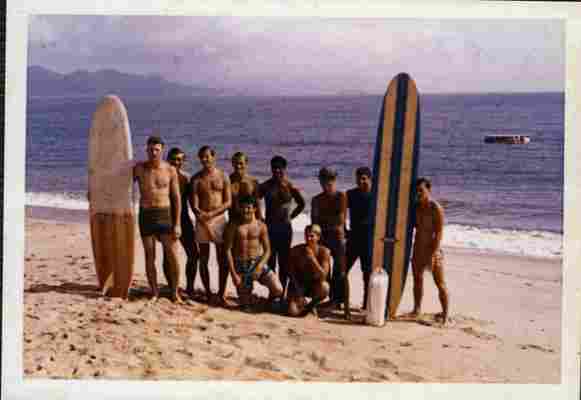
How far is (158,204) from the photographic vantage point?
4.32 metres

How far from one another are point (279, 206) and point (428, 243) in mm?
929

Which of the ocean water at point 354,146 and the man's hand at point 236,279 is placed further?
the ocean water at point 354,146

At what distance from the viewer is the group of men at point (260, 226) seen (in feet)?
14.1

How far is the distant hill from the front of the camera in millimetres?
4444

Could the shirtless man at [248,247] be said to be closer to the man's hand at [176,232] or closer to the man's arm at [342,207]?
the man's hand at [176,232]

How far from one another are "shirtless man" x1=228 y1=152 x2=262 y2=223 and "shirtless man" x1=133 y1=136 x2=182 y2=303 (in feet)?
1.07

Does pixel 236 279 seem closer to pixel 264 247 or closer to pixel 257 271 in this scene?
pixel 257 271

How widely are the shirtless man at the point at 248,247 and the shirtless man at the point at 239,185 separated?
31 millimetres

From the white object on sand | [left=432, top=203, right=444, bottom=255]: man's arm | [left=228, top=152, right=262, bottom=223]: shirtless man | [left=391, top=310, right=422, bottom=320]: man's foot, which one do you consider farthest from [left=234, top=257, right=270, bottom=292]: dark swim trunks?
[left=432, top=203, right=444, bottom=255]: man's arm

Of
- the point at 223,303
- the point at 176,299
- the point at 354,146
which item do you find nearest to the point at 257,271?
the point at 223,303

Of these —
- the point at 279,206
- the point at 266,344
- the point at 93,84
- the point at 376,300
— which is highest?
the point at 93,84

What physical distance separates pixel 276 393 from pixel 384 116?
69.7 inches

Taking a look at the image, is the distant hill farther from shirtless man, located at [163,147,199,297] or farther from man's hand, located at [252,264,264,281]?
man's hand, located at [252,264,264,281]

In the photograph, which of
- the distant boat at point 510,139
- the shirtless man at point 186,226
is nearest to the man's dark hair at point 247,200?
the shirtless man at point 186,226
